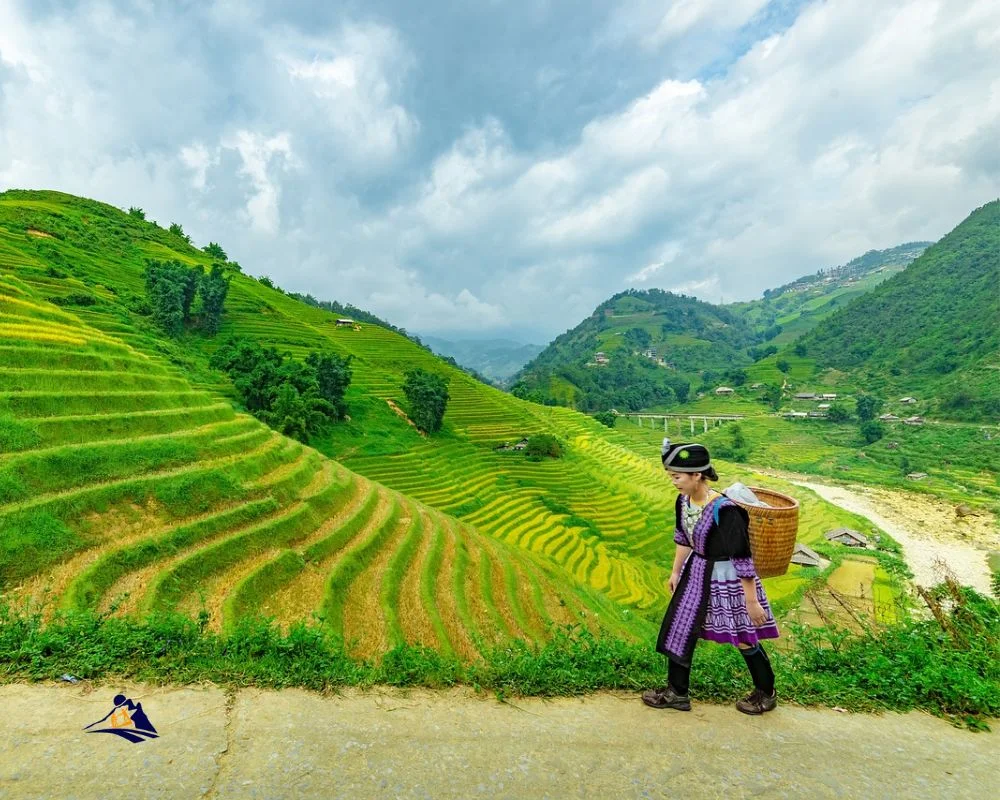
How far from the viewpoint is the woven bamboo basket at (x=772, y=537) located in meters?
5.92

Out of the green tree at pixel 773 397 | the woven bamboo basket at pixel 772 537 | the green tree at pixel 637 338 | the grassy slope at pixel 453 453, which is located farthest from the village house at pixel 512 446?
the green tree at pixel 637 338

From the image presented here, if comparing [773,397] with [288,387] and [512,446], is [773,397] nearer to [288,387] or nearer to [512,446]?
[512,446]

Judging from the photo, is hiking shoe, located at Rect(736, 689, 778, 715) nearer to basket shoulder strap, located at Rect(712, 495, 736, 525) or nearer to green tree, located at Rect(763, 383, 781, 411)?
basket shoulder strap, located at Rect(712, 495, 736, 525)

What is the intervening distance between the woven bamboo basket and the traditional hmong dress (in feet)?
10.2

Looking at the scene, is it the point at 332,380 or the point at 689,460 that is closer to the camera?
the point at 689,460

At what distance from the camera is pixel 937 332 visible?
75312 mm

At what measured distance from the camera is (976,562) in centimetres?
2514

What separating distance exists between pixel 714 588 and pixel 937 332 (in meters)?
101

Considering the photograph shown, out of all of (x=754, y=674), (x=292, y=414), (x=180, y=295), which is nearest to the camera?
(x=754, y=674)

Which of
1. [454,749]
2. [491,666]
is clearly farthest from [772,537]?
[454,749]

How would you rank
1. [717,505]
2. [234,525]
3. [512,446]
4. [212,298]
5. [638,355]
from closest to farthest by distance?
[717,505] < [234,525] < [512,446] < [212,298] < [638,355]

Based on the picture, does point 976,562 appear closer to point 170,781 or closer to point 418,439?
point 418,439

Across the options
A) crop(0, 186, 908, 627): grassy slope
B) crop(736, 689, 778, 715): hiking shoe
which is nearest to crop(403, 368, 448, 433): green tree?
crop(0, 186, 908, 627): grassy slope

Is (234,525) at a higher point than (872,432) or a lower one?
higher
